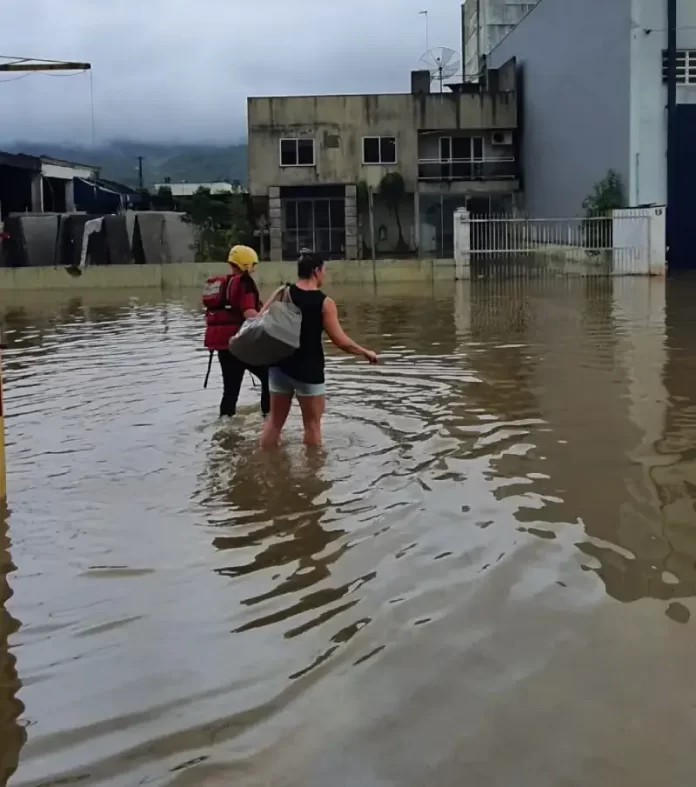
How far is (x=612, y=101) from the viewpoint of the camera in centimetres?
3256

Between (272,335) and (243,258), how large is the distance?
1514mm

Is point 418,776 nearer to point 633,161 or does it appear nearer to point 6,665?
point 6,665

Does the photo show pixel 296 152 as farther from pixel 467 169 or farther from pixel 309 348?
pixel 309 348

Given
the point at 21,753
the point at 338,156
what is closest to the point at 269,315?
the point at 21,753

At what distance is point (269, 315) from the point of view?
7.55 metres

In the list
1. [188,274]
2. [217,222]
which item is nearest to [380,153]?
[217,222]

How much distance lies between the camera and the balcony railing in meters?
45.6

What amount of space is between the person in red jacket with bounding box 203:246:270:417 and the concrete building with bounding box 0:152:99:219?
3477 centimetres

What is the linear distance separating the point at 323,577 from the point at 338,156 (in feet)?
134

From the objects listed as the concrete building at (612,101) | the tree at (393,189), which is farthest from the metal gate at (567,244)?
the tree at (393,189)

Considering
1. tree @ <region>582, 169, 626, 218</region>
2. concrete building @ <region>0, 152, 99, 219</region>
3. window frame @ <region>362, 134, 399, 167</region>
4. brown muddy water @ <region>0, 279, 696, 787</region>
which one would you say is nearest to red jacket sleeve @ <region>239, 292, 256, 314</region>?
brown muddy water @ <region>0, 279, 696, 787</region>

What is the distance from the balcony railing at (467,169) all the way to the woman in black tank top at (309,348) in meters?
38.6

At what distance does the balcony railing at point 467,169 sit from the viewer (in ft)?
150

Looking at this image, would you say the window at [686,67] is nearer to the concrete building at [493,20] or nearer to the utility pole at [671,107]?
the utility pole at [671,107]
